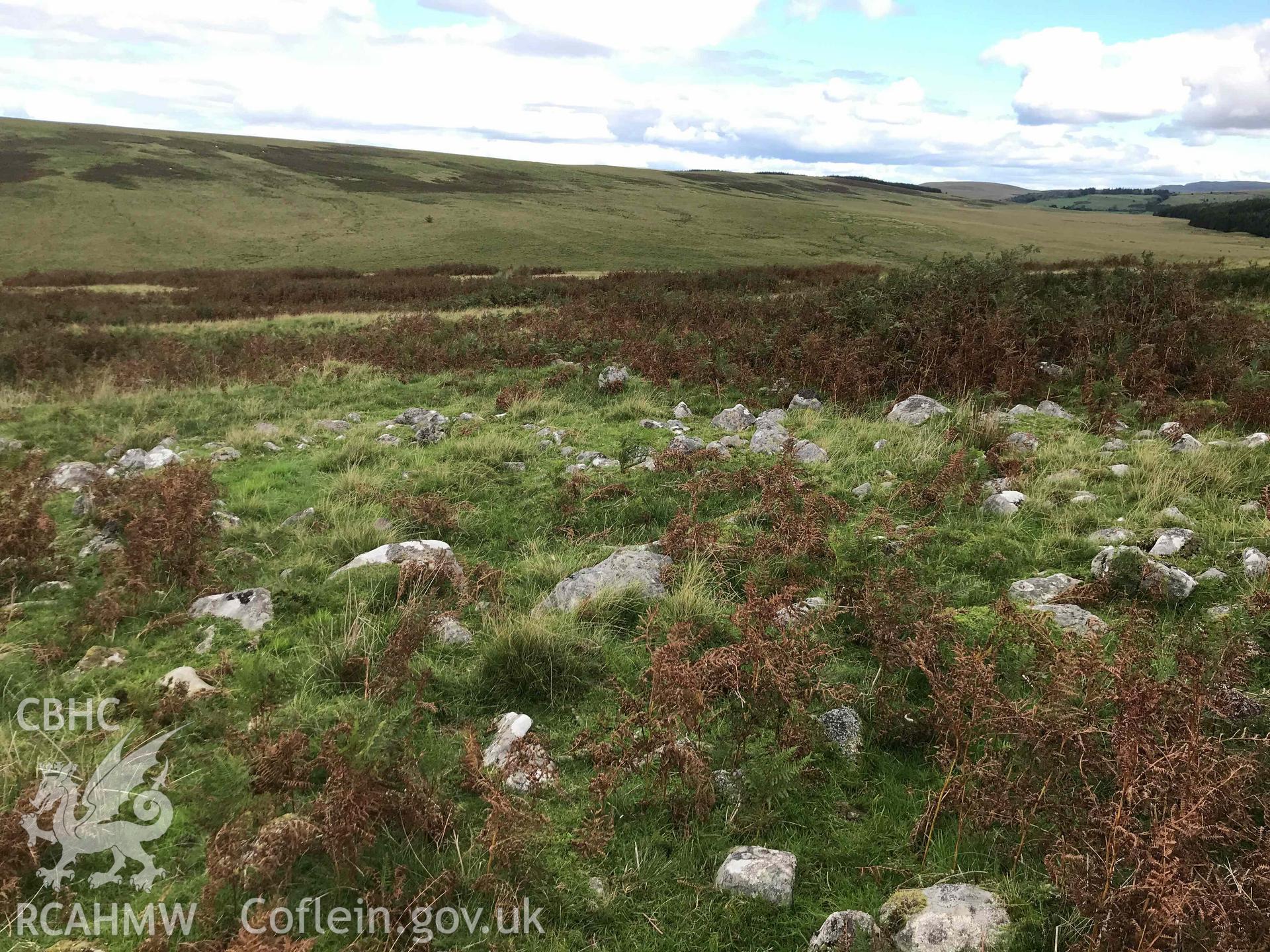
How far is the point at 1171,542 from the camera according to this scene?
5082 mm

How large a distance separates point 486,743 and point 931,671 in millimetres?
2503

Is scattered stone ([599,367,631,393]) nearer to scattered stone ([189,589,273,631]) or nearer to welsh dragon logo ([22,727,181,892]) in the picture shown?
scattered stone ([189,589,273,631])

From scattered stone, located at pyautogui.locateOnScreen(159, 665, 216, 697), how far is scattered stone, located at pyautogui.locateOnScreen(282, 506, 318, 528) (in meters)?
2.56

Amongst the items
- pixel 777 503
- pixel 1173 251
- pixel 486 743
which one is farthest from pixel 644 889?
pixel 1173 251

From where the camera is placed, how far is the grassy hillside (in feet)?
144


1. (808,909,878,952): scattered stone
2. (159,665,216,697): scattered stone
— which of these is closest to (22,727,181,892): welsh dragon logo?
(159,665,216,697): scattered stone

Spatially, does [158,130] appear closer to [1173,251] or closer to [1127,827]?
[1173,251]

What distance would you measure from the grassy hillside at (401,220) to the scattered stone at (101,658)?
37.1 m

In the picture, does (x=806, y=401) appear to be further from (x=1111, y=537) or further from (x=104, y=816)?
(x=104, y=816)

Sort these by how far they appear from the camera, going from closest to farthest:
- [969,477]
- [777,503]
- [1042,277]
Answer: [777,503], [969,477], [1042,277]

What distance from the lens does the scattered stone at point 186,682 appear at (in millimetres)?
4129

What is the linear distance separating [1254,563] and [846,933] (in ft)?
13.1

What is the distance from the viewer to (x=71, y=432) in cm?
1056

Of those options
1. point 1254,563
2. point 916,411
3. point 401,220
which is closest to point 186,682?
point 1254,563
